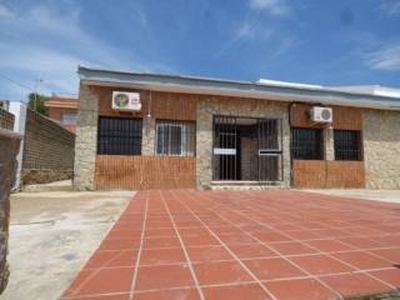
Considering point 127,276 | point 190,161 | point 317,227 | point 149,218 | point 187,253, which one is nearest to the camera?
point 127,276

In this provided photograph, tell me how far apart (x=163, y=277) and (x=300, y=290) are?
2.94 ft

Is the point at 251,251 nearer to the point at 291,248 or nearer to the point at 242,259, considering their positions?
the point at 242,259

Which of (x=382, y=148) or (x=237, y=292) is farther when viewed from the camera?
(x=382, y=148)

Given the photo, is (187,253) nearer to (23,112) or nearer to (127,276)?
(127,276)

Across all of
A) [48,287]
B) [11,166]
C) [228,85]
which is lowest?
[48,287]

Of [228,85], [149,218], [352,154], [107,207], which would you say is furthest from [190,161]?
[352,154]

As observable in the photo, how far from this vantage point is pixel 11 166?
5.82 feet

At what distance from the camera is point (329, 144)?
10.5 metres

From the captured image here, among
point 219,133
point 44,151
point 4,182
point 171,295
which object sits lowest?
point 171,295

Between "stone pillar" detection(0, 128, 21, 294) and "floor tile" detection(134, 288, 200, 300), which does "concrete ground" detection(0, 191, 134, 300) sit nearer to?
"stone pillar" detection(0, 128, 21, 294)

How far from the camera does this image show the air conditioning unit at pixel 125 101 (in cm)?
839

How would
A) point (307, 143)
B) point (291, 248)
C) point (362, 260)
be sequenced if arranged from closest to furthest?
point (362, 260) < point (291, 248) < point (307, 143)

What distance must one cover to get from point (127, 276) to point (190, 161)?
7177 mm

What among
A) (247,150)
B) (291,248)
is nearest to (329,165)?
(247,150)
